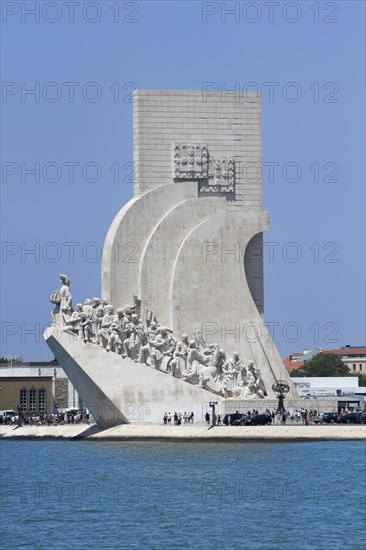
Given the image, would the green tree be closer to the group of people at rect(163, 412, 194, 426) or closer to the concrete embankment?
the concrete embankment

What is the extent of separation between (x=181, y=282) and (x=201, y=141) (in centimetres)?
447

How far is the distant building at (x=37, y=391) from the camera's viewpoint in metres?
78.2

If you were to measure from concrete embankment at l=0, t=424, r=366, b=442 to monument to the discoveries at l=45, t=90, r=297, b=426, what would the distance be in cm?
90

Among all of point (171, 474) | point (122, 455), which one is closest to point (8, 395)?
point (122, 455)

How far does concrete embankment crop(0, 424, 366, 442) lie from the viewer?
1964 inches

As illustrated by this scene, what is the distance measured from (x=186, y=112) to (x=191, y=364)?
788cm

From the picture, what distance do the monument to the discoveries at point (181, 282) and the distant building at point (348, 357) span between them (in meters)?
70.0

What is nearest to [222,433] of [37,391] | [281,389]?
[281,389]

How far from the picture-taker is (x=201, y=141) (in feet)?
188

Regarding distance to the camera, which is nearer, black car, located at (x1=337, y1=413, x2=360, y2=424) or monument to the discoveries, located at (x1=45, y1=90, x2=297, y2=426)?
black car, located at (x1=337, y1=413, x2=360, y2=424)

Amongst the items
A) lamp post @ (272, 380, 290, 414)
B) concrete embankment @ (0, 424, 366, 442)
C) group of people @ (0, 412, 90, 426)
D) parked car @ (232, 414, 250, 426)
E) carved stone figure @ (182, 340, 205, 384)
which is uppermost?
carved stone figure @ (182, 340, 205, 384)

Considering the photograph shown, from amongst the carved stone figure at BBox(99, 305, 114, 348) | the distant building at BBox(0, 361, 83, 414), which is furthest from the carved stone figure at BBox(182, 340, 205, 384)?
the distant building at BBox(0, 361, 83, 414)

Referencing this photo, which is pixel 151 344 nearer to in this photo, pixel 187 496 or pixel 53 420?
pixel 53 420

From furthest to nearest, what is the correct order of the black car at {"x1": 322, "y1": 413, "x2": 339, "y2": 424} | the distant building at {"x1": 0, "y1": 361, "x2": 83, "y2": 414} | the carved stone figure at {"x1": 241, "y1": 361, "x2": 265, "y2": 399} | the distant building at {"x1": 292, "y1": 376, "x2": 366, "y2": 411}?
the distant building at {"x1": 0, "y1": 361, "x2": 83, "y2": 414}
the distant building at {"x1": 292, "y1": 376, "x2": 366, "y2": 411}
the carved stone figure at {"x1": 241, "y1": 361, "x2": 265, "y2": 399}
the black car at {"x1": 322, "y1": 413, "x2": 339, "y2": 424}
